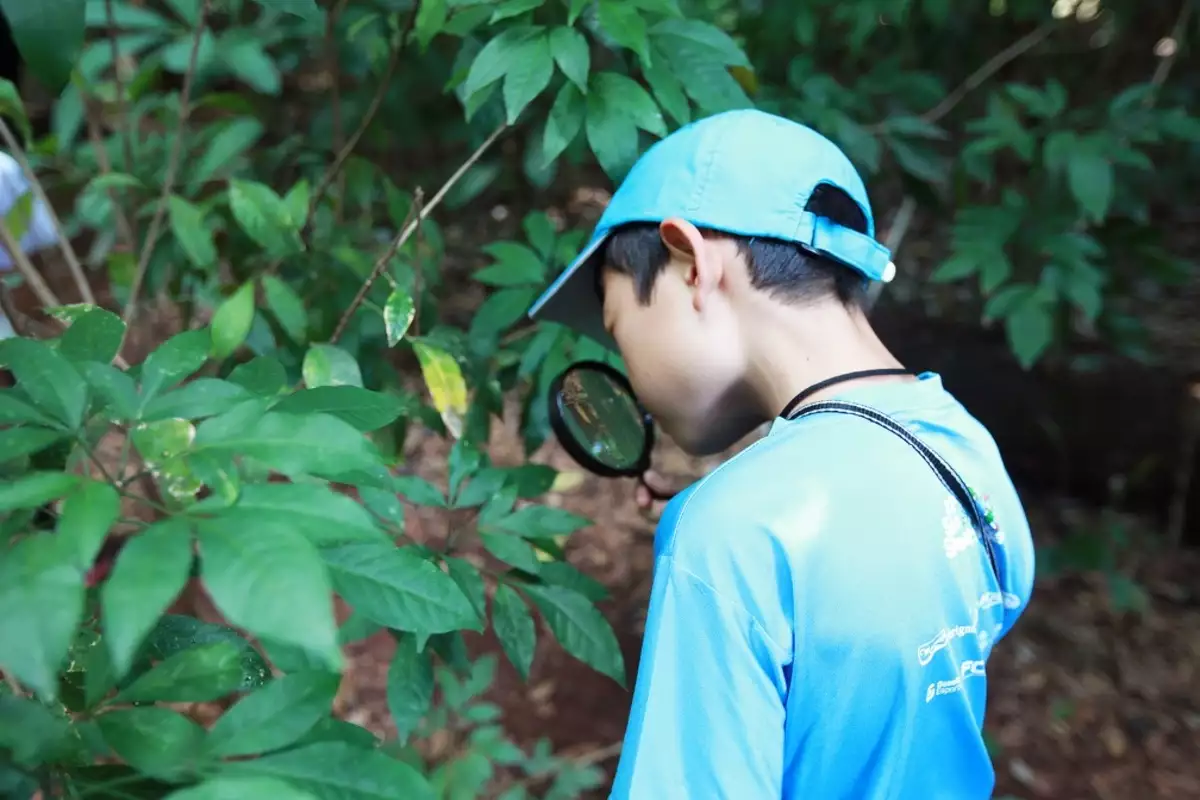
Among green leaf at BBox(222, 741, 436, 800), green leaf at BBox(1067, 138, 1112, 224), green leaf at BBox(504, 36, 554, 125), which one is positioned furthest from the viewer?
green leaf at BBox(1067, 138, 1112, 224)

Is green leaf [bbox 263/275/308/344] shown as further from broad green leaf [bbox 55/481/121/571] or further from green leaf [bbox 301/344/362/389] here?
broad green leaf [bbox 55/481/121/571]

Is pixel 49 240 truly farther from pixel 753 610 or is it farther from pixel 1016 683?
pixel 1016 683

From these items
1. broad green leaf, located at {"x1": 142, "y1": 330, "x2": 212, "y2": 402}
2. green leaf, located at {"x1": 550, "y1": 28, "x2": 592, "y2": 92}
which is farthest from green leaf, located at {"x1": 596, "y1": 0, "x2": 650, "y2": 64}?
broad green leaf, located at {"x1": 142, "y1": 330, "x2": 212, "y2": 402}

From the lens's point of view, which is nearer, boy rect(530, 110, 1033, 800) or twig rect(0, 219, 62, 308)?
boy rect(530, 110, 1033, 800)

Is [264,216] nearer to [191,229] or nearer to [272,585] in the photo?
[191,229]

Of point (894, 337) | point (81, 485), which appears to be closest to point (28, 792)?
point (81, 485)

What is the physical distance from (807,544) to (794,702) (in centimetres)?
13

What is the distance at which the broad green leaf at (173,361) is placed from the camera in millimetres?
532

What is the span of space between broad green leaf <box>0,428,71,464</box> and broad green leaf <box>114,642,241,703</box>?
14 cm

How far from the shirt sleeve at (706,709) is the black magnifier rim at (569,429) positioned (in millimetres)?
483

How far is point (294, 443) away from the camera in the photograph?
451 millimetres

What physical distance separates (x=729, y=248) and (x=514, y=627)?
44cm

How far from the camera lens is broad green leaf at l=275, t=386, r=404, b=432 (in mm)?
561

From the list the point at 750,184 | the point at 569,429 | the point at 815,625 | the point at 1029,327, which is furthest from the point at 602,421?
the point at 1029,327
